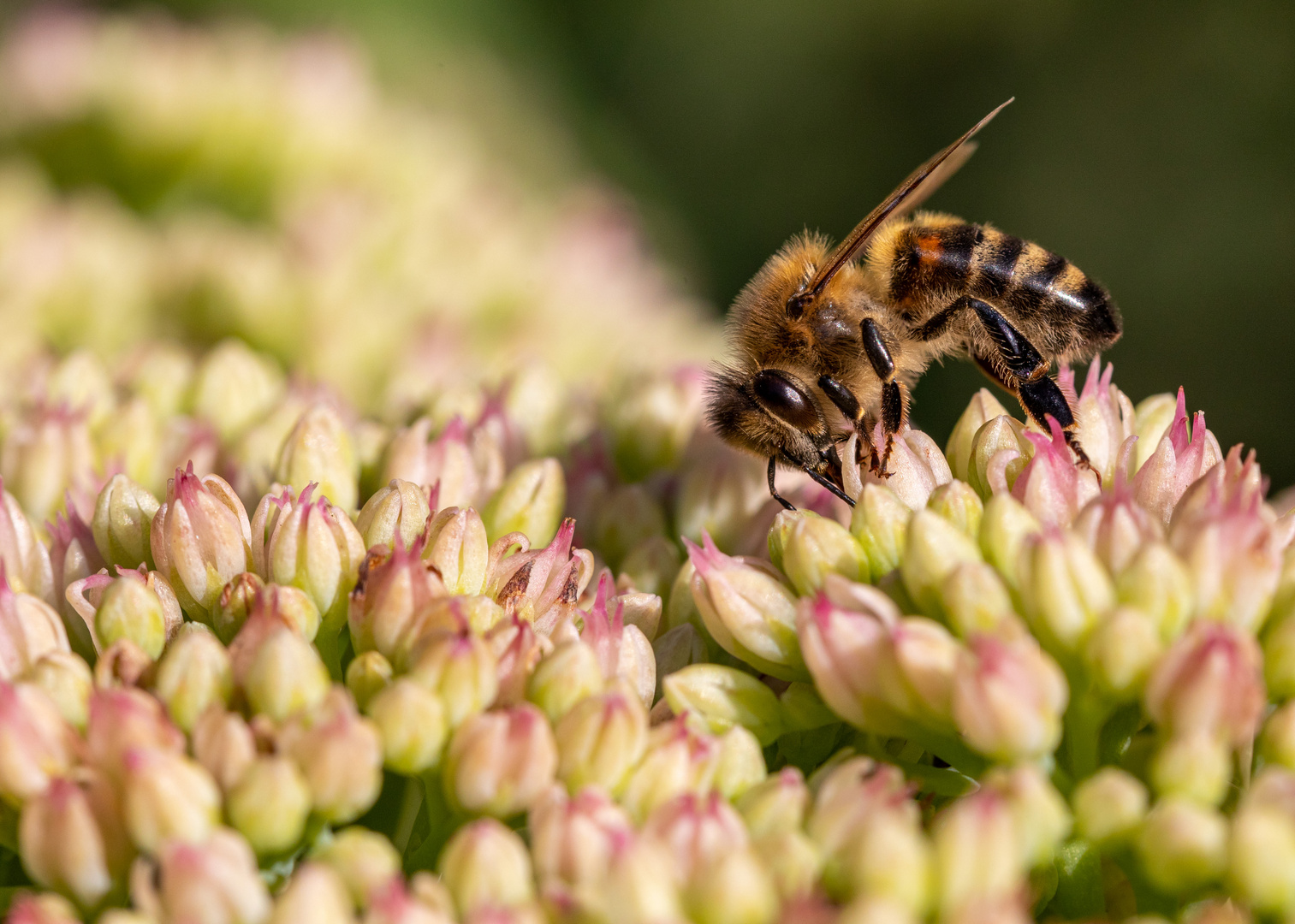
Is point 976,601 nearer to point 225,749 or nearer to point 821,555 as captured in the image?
point 821,555

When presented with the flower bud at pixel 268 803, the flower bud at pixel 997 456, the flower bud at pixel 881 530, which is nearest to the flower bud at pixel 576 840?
the flower bud at pixel 268 803

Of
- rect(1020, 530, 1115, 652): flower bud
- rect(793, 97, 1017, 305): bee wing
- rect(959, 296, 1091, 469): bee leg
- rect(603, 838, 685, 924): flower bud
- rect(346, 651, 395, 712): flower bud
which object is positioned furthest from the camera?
rect(793, 97, 1017, 305): bee wing

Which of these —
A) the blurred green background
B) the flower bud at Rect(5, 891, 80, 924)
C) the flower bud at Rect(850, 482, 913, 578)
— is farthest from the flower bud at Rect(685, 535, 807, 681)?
the blurred green background

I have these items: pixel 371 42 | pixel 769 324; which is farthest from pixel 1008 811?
pixel 371 42

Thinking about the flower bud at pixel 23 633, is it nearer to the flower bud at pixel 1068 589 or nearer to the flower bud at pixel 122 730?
the flower bud at pixel 122 730

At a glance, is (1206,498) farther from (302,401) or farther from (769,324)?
(302,401)

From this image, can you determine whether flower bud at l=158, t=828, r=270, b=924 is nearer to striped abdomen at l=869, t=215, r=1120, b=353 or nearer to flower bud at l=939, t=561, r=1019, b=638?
flower bud at l=939, t=561, r=1019, b=638

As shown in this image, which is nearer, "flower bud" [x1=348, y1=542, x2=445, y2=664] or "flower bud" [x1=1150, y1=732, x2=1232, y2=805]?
"flower bud" [x1=1150, y1=732, x2=1232, y2=805]
